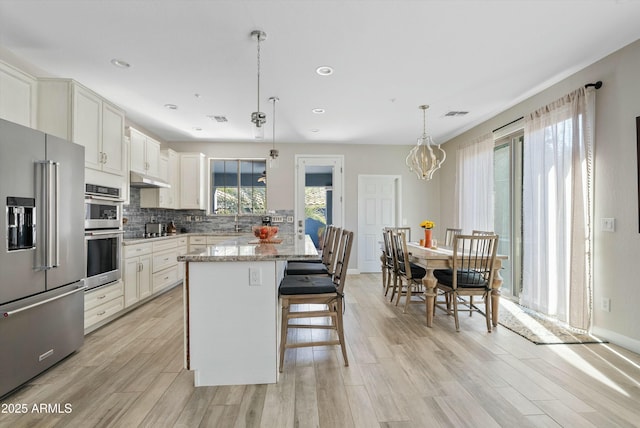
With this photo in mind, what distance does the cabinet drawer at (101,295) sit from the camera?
307 centimetres

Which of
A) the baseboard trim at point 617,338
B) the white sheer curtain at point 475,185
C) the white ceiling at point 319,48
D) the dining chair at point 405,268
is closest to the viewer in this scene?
the white ceiling at point 319,48

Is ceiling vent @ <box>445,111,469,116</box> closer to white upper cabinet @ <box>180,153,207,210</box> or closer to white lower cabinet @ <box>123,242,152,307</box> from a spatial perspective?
white upper cabinet @ <box>180,153,207,210</box>

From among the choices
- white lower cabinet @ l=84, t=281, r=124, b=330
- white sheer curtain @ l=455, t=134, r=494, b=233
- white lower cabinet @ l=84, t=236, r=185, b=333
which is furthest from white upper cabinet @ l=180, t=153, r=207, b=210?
white sheer curtain @ l=455, t=134, r=494, b=233

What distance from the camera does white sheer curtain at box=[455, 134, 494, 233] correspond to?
4766 mm

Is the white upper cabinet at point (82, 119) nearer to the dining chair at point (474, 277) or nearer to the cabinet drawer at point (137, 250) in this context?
the cabinet drawer at point (137, 250)

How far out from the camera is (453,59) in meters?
3.01

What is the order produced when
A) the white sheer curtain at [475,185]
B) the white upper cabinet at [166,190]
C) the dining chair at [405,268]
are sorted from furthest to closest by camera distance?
the white upper cabinet at [166,190] → the white sheer curtain at [475,185] → the dining chair at [405,268]

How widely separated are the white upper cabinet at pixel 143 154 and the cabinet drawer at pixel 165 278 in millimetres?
1477

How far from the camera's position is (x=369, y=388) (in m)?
2.15

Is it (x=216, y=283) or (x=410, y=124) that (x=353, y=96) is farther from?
(x=216, y=283)

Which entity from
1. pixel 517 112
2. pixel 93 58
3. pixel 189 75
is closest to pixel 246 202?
pixel 189 75

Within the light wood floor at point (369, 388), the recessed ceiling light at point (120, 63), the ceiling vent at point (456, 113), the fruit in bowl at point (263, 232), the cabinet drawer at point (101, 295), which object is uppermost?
the ceiling vent at point (456, 113)

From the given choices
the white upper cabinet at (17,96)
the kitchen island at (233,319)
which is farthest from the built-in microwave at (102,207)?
the kitchen island at (233,319)

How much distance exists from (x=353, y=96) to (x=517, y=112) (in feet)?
7.29
